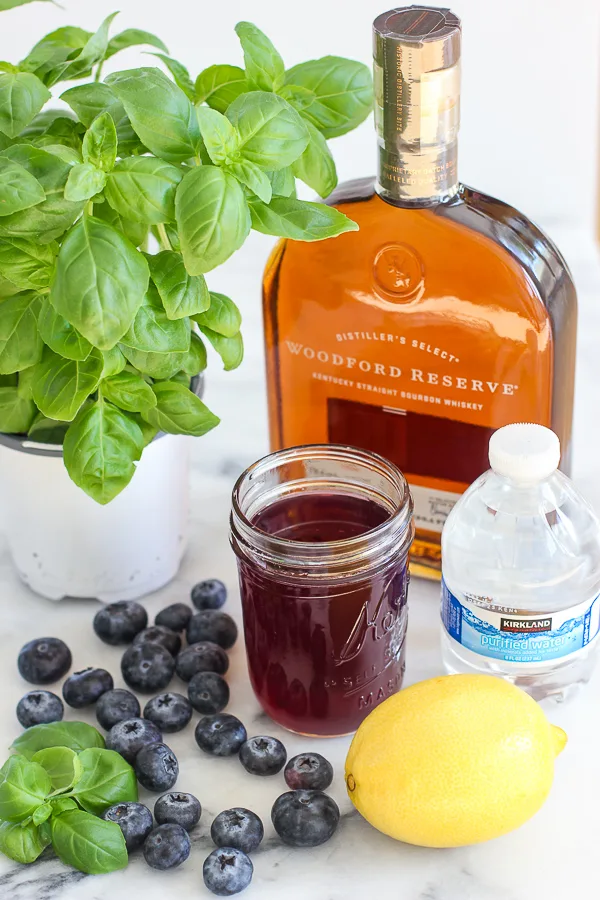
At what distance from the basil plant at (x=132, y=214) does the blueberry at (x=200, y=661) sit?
0.14 metres

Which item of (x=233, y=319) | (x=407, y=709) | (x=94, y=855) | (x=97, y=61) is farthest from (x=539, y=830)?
(x=97, y=61)

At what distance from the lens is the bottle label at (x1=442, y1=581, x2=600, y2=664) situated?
775 mm

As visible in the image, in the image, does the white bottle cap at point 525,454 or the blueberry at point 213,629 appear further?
the blueberry at point 213,629

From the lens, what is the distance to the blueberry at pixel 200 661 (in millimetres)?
856

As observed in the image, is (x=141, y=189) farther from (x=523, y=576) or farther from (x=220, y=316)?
(x=523, y=576)

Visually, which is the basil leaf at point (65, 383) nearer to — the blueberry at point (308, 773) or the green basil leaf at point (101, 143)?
the green basil leaf at point (101, 143)

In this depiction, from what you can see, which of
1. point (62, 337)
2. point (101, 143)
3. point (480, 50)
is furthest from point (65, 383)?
point (480, 50)

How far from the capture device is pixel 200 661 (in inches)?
33.7

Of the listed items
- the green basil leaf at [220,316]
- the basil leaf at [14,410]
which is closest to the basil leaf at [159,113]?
the green basil leaf at [220,316]

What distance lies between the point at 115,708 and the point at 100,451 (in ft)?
0.56

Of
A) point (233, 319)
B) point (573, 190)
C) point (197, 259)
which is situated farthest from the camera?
point (573, 190)

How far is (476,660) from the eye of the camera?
837 mm

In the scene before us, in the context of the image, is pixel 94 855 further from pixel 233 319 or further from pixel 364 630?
pixel 233 319

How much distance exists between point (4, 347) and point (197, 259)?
0.50ft
